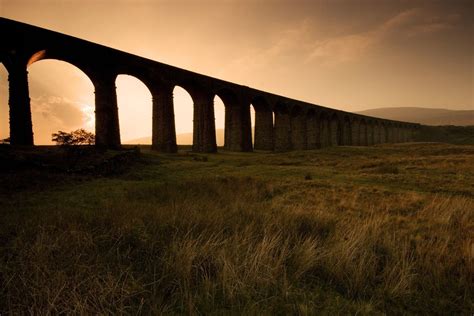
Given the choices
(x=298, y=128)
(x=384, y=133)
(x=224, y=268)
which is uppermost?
(x=384, y=133)

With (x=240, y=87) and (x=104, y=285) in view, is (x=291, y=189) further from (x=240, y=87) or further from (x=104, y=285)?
(x=240, y=87)

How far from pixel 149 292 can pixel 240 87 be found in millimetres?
32601

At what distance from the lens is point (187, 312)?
1.99 metres

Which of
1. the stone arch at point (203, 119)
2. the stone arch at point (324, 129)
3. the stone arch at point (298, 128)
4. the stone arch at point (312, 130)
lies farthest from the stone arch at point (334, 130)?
the stone arch at point (203, 119)

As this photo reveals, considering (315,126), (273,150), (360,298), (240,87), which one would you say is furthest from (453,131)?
(360,298)

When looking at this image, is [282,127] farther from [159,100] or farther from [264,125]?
[159,100]

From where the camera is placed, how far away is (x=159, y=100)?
82.8 feet

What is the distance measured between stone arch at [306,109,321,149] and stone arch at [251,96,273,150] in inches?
440

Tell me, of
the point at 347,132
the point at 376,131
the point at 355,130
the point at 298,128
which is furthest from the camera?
the point at 376,131

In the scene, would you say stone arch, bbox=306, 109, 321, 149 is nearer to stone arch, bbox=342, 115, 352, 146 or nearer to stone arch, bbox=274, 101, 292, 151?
stone arch, bbox=274, 101, 292, 151

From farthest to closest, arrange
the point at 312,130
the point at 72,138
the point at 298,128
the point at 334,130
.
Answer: the point at 334,130, the point at 312,130, the point at 298,128, the point at 72,138

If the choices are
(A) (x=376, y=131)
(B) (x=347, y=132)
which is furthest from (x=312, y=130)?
(A) (x=376, y=131)

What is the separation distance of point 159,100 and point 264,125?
1721 cm

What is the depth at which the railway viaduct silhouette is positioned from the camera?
53.8ft
